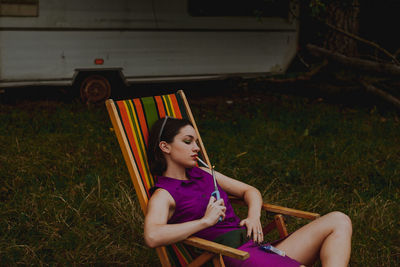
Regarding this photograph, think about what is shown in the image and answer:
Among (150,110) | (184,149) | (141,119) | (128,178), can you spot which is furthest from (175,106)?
(128,178)

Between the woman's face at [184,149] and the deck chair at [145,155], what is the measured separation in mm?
216

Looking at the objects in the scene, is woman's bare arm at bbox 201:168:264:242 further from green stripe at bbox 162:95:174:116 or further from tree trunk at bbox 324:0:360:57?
tree trunk at bbox 324:0:360:57

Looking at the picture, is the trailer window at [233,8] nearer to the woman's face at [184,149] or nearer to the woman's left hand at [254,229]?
the woman's face at [184,149]

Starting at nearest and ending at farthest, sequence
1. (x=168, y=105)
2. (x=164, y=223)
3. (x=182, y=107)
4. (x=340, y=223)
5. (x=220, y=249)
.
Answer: (x=220, y=249) → (x=164, y=223) → (x=340, y=223) → (x=168, y=105) → (x=182, y=107)

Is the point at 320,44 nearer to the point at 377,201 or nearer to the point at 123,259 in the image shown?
the point at 377,201

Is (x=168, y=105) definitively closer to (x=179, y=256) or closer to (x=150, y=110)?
(x=150, y=110)

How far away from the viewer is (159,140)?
9.46 feet

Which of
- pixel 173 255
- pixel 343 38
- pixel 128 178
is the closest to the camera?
pixel 173 255

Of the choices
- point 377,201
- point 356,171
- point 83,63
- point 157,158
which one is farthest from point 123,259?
point 83,63

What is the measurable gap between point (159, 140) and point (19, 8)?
4.79 m

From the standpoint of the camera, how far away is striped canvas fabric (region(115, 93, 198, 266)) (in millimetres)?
2656

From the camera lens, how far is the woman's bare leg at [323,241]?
2467 millimetres

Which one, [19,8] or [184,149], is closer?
[184,149]

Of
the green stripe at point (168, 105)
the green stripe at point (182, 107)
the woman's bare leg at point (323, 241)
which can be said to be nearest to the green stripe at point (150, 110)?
the green stripe at point (168, 105)
